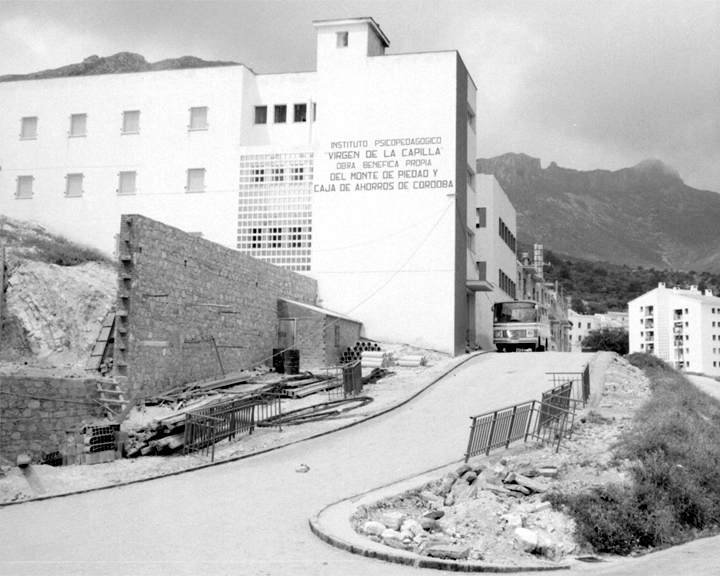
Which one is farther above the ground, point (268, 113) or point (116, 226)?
point (268, 113)

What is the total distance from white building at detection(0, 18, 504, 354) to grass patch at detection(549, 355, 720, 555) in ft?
65.9

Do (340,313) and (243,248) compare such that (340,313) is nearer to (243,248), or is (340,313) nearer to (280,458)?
(243,248)

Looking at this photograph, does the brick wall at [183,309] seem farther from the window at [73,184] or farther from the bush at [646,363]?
the bush at [646,363]

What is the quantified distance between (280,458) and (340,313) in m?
19.9

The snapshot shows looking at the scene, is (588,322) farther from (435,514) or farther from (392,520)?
(392,520)

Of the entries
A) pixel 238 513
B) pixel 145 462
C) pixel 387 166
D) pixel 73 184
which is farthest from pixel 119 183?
pixel 238 513

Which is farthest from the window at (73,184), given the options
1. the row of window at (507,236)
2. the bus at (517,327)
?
the row of window at (507,236)

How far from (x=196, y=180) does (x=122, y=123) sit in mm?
4911

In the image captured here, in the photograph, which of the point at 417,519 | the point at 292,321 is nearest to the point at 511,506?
the point at 417,519

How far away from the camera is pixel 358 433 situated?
759 inches

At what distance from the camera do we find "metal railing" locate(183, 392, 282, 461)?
58.4 feet

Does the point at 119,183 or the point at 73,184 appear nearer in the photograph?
the point at 119,183

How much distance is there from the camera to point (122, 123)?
131 ft

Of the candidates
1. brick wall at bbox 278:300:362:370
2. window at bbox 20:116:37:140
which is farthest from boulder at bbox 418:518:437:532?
window at bbox 20:116:37:140
